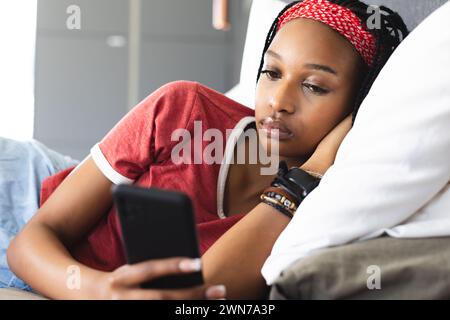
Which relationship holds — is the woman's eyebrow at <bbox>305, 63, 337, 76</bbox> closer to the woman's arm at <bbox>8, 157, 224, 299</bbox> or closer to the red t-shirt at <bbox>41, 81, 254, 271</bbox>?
the red t-shirt at <bbox>41, 81, 254, 271</bbox>

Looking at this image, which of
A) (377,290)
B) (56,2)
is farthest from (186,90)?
(56,2)

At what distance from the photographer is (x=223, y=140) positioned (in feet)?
3.53

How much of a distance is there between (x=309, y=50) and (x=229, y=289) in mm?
416

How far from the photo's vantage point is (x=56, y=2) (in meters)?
2.94

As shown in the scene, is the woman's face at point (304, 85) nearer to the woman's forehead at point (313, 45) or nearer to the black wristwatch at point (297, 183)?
the woman's forehead at point (313, 45)

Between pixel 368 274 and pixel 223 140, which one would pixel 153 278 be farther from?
pixel 223 140

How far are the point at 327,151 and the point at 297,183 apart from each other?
0.14 meters

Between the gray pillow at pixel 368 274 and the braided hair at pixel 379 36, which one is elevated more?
the braided hair at pixel 379 36

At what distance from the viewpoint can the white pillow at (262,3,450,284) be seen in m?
0.79

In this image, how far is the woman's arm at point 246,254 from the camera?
852 mm

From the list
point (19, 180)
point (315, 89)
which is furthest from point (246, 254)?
point (19, 180)

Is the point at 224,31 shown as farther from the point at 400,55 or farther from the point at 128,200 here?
the point at 128,200

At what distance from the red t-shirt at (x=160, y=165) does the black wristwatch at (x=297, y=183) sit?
16cm

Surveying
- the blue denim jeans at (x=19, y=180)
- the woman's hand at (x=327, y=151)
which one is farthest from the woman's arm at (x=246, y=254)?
the blue denim jeans at (x=19, y=180)
